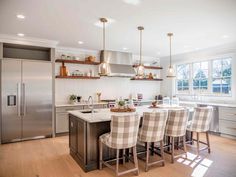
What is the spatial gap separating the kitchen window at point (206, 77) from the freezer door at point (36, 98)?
4858 mm

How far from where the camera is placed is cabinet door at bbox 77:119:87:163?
2857mm

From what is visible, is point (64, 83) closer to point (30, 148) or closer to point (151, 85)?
point (30, 148)

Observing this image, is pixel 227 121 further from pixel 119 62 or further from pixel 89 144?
pixel 89 144

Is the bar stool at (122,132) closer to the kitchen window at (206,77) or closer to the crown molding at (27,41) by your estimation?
the crown molding at (27,41)

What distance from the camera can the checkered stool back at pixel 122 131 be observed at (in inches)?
97.2

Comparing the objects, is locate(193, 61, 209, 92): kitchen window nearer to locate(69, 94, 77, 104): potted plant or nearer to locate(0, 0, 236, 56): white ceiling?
locate(0, 0, 236, 56): white ceiling

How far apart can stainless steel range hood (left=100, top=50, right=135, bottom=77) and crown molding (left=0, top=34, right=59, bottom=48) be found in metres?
1.77

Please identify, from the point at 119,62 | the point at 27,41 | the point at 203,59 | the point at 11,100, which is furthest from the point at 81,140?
the point at 203,59

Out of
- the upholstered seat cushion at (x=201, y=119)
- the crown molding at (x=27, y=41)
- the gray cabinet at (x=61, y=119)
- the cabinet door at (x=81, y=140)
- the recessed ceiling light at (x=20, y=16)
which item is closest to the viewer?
the cabinet door at (x=81, y=140)

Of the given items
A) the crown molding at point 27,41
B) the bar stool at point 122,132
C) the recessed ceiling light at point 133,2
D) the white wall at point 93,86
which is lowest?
the bar stool at point 122,132

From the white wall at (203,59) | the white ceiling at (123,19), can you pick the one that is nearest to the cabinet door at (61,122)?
the white ceiling at (123,19)

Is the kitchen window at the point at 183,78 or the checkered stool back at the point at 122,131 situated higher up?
the kitchen window at the point at 183,78

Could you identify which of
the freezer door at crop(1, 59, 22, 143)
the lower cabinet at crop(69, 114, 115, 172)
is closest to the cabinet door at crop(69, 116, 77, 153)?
the lower cabinet at crop(69, 114, 115, 172)

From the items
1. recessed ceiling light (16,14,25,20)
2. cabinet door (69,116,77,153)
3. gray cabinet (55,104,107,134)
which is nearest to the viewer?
recessed ceiling light (16,14,25,20)
